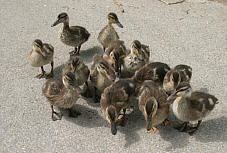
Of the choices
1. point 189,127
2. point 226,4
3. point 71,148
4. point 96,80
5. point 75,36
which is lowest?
point 71,148

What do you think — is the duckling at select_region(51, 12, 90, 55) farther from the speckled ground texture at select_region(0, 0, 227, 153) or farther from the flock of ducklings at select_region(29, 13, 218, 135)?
the flock of ducklings at select_region(29, 13, 218, 135)

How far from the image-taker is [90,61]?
416cm

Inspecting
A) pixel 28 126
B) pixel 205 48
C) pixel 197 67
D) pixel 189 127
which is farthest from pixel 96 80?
pixel 205 48

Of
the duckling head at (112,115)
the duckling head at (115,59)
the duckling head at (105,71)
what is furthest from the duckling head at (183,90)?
the duckling head at (115,59)

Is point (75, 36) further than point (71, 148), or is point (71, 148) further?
point (75, 36)

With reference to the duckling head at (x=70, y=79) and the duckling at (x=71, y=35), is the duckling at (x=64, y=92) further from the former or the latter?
the duckling at (x=71, y=35)

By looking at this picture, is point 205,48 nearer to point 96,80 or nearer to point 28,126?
point 96,80

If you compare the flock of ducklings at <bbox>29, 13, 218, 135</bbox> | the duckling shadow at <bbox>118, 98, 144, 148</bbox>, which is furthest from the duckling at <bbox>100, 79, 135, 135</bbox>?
the duckling shadow at <bbox>118, 98, 144, 148</bbox>

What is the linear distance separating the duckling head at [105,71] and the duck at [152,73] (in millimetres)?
294

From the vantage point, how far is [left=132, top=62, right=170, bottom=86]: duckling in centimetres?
336

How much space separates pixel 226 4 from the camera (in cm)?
500

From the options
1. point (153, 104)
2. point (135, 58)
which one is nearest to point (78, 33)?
point (135, 58)

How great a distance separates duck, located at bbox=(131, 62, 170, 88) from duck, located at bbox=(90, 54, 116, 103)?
0.30 meters

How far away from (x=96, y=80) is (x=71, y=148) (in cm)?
85
